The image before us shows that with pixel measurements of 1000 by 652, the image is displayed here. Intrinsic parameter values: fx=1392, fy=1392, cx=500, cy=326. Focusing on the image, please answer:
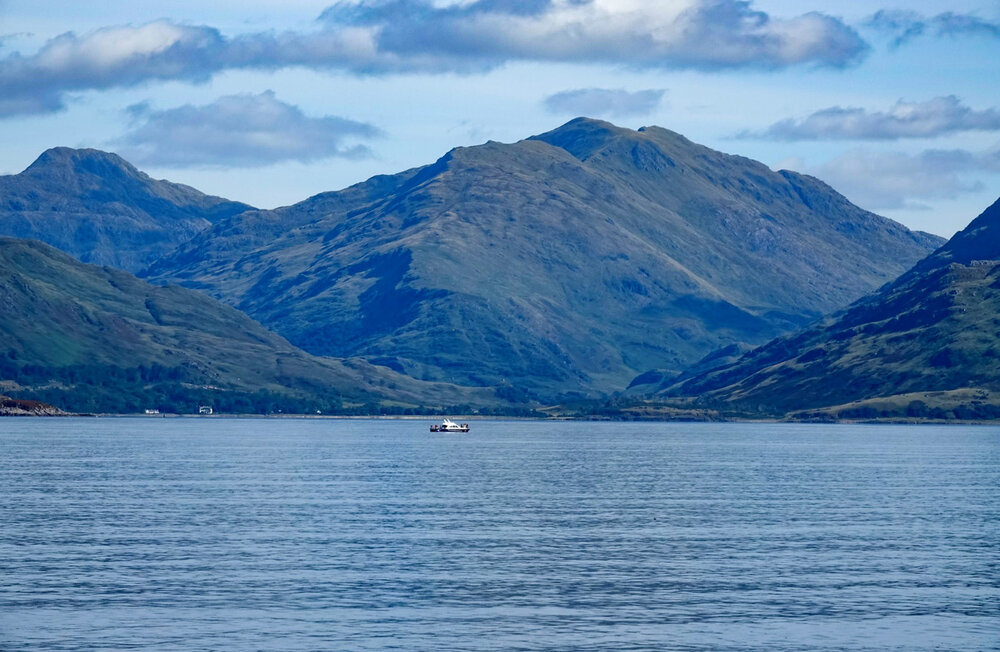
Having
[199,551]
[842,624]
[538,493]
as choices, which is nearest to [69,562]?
[199,551]

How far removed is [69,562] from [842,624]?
189 ft

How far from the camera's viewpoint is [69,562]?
106 m

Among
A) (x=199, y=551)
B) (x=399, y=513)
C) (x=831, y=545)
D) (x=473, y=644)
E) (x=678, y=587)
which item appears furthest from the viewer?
(x=399, y=513)

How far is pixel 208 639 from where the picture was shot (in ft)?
252

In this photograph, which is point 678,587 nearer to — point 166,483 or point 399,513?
point 399,513

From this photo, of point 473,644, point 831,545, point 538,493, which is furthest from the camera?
point 538,493

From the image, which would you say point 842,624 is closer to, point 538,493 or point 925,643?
point 925,643

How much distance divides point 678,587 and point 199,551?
40009mm

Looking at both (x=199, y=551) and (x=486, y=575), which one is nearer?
(x=486, y=575)

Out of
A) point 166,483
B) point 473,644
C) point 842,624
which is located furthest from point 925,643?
point 166,483

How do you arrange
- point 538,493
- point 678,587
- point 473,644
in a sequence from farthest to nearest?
point 538,493
point 678,587
point 473,644

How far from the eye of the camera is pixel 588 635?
79250 mm

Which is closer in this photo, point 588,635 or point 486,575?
point 588,635

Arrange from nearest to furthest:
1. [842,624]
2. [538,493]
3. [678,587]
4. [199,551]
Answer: [842,624], [678,587], [199,551], [538,493]
